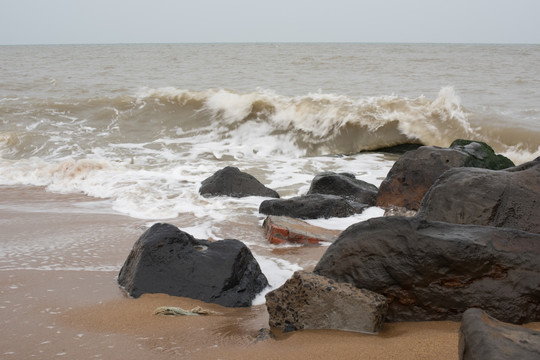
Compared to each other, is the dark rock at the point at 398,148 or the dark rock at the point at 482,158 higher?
the dark rock at the point at 482,158

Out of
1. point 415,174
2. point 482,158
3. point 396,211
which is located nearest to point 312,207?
point 396,211

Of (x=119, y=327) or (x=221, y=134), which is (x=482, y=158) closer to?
(x=119, y=327)

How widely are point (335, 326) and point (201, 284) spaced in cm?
92

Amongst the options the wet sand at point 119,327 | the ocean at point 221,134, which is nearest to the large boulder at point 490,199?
the wet sand at point 119,327

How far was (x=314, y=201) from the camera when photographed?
18.0 ft

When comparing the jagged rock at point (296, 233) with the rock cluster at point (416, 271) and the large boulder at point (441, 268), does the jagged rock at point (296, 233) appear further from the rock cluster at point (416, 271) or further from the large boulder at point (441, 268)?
the large boulder at point (441, 268)

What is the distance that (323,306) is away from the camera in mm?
2666

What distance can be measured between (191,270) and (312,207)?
7.76 ft

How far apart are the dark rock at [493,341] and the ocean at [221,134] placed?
1.90 metres

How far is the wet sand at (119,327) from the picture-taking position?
240 centimetres

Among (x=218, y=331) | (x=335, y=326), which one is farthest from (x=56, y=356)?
(x=335, y=326)

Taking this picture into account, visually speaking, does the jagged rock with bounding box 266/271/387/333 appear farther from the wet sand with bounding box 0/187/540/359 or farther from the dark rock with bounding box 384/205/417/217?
the dark rock with bounding box 384/205/417/217

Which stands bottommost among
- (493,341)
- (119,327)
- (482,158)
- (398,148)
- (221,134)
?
(398,148)

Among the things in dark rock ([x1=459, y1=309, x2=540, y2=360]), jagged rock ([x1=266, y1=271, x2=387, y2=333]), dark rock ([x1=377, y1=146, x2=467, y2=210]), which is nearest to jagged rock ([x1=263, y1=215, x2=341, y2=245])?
dark rock ([x1=377, y1=146, x2=467, y2=210])
